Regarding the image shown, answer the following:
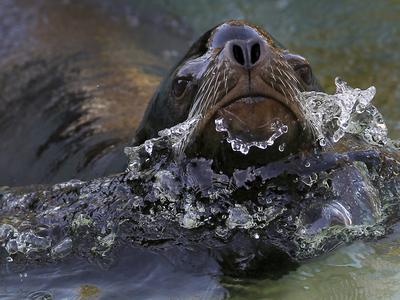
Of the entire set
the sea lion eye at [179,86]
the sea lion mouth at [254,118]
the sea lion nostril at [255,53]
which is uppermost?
the sea lion nostril at [255,53]

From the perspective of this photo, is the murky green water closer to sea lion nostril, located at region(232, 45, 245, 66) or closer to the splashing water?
the splashing water

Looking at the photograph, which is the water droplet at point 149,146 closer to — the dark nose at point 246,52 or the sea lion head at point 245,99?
the sea lion head at point 245,99

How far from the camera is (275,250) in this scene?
11.1 feet

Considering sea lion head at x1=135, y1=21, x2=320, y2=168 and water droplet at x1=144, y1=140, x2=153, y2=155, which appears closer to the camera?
sea lion head at x1=135, y1=21, x2=320, y2=168

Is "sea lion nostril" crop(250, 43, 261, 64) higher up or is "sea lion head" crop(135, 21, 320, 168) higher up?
"sea lion nostril" crop(250, 43, 261, 64)

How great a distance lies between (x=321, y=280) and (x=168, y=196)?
65 centimetres

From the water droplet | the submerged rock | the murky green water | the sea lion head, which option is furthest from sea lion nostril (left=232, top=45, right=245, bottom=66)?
the murky green water

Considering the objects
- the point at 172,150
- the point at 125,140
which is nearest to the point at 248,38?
the point at 172,150

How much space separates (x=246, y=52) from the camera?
3.14 m

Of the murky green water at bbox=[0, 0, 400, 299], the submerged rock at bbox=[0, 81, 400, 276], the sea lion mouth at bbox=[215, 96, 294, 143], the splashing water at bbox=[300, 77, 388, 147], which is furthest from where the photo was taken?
the splashing water at bbox=[300, 77, 388, 147]

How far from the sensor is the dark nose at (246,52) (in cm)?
312

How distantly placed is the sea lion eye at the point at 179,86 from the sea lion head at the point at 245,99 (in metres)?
0.02

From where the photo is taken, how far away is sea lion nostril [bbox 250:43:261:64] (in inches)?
123

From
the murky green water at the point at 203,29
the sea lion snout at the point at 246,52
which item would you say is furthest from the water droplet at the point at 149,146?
the sea lion snout at the point at 246,52
